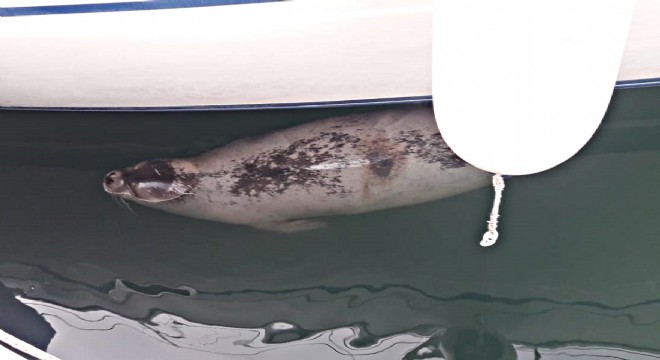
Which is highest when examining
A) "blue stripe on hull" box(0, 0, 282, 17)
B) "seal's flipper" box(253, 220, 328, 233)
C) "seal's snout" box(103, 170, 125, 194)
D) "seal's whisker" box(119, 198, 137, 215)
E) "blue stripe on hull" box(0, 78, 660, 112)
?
"blue stripe on hull" box(0, 78, 660, 112)

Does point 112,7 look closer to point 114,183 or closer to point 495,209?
point 114,183

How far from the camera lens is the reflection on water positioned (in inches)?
112

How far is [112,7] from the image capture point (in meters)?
2.82

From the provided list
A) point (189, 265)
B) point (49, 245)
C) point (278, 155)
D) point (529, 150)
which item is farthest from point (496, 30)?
point (49, 245)

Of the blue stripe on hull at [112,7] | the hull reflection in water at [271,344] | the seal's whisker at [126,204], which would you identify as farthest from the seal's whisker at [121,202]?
the blue stripe on hull at [112,7]

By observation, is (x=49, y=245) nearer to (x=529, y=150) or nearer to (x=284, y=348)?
(x=284, y=348)

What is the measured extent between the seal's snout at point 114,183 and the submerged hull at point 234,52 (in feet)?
1.42

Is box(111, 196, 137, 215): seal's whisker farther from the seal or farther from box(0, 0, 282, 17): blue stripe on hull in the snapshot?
box(0, 0, 282, 17): blue stripe on hull

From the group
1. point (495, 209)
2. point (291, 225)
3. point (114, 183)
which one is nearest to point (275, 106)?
point (291, 225)

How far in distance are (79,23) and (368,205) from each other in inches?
66.2

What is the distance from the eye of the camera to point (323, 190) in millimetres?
3350

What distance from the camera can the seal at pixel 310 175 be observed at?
325cm

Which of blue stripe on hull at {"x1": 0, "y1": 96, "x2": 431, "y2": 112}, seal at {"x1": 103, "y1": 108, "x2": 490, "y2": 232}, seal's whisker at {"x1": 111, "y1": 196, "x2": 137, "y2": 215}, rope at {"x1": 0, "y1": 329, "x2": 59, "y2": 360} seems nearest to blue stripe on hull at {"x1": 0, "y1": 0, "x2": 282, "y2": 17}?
blue stripe on hull at {"x1": 0, "y1": 96, "x2": 431, "y2": 112}

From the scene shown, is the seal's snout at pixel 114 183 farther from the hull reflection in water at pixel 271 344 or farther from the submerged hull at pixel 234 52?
the hull reflection in water at pixel 271 344
